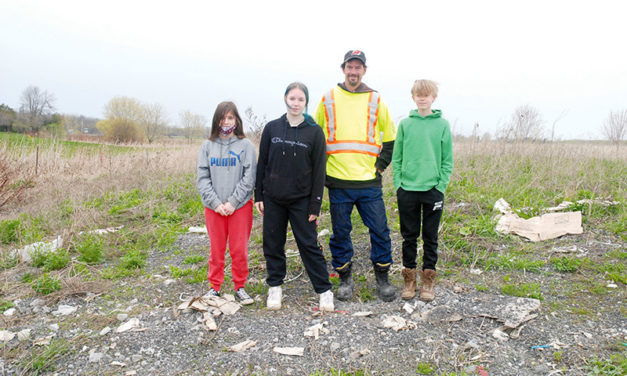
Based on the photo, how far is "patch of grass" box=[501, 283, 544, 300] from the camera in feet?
12.3

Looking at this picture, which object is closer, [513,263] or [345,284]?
[345,284]

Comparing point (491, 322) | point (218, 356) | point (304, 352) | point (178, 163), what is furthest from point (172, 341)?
point (178, 163)

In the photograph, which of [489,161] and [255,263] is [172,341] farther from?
[489,161]

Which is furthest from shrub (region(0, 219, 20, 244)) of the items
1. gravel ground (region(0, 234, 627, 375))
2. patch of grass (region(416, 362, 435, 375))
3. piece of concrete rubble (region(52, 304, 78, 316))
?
patch of grass (region(416, 362, 435, 375))

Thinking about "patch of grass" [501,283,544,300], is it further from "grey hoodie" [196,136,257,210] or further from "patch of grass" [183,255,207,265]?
"patch of grass" [183,255,207,265]

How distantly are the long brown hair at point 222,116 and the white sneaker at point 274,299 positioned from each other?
156 cm

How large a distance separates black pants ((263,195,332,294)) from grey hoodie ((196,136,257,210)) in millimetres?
257

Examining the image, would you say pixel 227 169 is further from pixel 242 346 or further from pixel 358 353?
pixel 358 353

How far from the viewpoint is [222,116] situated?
360cm

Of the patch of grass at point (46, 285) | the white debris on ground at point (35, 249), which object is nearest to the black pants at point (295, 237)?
the patch of grass at point (46, 285)

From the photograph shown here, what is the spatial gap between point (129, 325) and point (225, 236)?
1140 millimetres

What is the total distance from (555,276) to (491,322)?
4.82ft

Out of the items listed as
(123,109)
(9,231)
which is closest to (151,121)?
(123,109)

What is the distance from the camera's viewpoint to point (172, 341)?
3.14 meters
